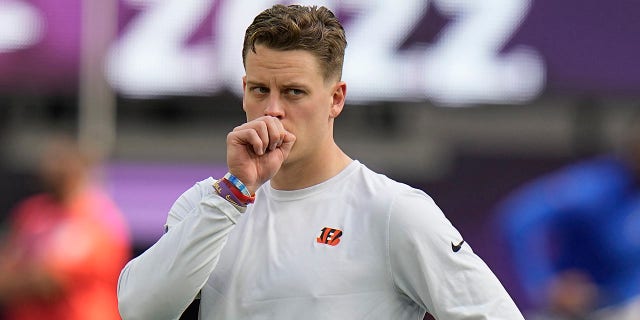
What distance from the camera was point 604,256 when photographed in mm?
7059

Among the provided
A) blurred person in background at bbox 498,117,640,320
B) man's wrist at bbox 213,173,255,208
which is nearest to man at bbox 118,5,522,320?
man's wrist at bbox 213,173,255,208

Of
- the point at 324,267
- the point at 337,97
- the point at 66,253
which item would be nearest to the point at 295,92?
the point at 337,97

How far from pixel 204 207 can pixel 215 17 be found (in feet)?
16.6

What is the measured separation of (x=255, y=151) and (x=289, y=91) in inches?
7.3

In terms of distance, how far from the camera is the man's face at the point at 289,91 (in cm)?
297

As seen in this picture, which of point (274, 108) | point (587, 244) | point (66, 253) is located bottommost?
point (66, 253)

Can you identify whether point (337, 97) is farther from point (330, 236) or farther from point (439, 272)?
point (439, 272)

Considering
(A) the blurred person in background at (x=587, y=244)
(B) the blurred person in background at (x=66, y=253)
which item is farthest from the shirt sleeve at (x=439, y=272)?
(B) the blurred person in background at (x=66, y=253)

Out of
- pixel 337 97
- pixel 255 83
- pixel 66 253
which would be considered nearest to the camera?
pixel 255 83

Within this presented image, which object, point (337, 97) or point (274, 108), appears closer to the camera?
point (274, 108)

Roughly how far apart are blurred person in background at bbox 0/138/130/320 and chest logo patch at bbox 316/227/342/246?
13.4 feet

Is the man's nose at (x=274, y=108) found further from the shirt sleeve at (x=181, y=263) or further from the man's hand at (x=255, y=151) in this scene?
the shirt sleeve at (x=181, y=263)

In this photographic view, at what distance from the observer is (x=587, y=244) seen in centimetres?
708

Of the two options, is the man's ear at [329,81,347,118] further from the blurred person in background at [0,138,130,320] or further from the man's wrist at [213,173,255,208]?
the blurred person in background at [0,138,130,320]
